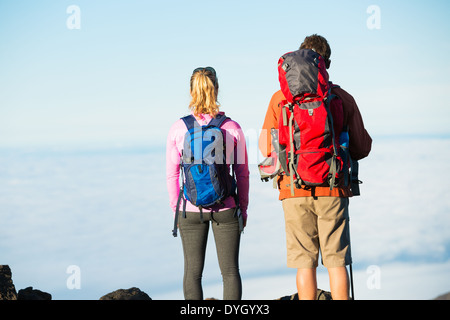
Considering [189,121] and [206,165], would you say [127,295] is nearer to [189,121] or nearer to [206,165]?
[206,165]

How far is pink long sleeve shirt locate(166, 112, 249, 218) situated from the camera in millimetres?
6688

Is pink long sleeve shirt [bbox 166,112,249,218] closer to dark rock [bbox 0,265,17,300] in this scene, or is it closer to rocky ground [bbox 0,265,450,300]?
rocky ground [bbox 0,265,450,300]

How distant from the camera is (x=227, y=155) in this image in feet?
21.9

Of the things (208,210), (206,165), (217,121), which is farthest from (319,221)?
(217,121)

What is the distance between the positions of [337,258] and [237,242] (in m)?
1.09

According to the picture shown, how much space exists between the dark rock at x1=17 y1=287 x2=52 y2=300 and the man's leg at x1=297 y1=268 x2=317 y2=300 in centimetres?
441

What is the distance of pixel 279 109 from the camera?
657 cm

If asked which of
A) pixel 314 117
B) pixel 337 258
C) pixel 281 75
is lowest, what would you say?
pixel 337 258

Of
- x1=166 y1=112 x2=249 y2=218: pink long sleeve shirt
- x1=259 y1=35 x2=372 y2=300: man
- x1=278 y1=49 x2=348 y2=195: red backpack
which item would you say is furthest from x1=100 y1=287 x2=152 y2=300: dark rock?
x1=278 y1=49 x2=348 y2=195: red backpack

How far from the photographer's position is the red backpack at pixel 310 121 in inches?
250

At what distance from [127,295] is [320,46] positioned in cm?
462

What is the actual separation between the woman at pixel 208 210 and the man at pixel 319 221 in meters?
0.42
